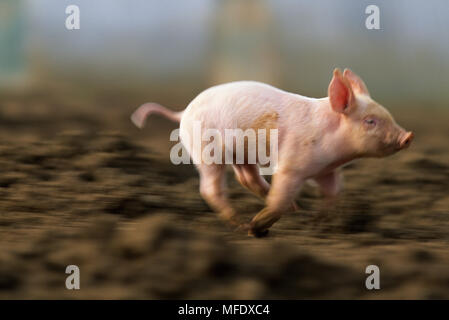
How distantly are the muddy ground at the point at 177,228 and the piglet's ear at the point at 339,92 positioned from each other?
70cm

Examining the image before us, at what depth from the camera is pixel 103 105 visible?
8453 mm

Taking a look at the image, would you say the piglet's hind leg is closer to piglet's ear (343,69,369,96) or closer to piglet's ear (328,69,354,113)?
piglet's ear (328,69,354,113)

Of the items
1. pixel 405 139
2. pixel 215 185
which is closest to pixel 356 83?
pixel 405 139

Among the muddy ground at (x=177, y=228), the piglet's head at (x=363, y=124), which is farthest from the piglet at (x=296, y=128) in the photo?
the muddy ground at (x=177, y=228)

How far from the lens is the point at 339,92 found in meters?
3.51

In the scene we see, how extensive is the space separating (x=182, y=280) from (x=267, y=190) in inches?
48.5

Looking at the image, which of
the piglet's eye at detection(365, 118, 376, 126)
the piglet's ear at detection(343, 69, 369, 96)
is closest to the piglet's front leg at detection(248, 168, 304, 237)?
the piglet's eye at detection(365, 118, 376, 126)

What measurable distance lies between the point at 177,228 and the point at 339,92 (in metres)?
1.05

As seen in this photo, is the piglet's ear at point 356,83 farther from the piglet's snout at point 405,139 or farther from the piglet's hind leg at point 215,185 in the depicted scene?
the piglet's hind leg at point 215,185

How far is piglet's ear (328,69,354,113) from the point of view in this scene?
3504mm

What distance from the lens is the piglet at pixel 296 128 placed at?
3.52 metres

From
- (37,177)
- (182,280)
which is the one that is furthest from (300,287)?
(37,177)

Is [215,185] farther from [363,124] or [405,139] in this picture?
[405,139]

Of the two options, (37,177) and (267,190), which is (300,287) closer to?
(267,190)
